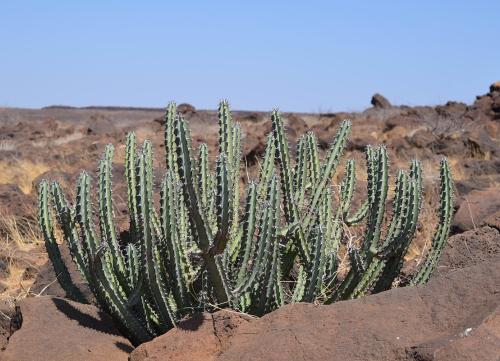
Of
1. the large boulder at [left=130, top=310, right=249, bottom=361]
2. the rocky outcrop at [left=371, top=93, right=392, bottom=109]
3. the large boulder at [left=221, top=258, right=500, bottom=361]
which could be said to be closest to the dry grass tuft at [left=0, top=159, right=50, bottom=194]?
the large boulder at [left=130, top=310, right=249, bottom=361]

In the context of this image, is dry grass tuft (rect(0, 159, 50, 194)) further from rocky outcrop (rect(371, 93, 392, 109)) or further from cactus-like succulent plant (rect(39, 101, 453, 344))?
rocky outcrop (rect(371, 93, 392, 109))

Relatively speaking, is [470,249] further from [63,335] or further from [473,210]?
[63,335]

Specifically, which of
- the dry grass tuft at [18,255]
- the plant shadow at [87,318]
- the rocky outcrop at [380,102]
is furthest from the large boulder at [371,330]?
the rocky outcrop at [380,102]

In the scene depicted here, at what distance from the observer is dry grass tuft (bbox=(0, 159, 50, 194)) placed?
53.2 feet

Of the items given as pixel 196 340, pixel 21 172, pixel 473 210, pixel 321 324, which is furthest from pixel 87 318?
pixel 21 172

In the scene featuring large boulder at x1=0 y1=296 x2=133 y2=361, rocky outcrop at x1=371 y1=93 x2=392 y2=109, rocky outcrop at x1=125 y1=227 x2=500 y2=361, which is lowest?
rocky outcrop at x1=371 y1=93 x2=392 y2=109

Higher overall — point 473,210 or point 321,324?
point 321,324

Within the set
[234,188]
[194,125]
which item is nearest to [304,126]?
[194,125]

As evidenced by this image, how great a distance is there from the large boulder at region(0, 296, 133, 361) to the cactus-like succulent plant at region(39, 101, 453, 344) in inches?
5.1

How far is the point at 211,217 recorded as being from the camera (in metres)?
6.16

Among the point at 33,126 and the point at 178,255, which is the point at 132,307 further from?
the point at 33,126

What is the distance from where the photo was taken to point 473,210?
9.24 m

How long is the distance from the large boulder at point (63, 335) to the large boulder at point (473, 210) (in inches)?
161

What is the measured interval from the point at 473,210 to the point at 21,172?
33.5ft
